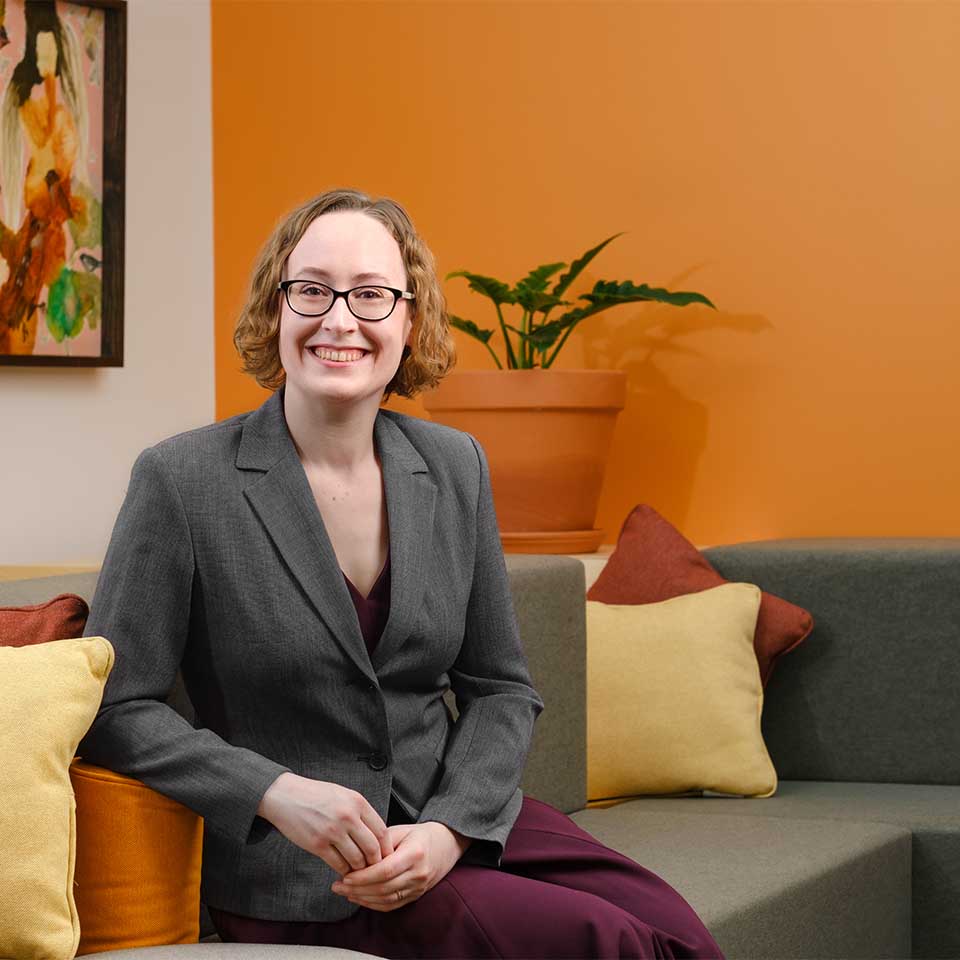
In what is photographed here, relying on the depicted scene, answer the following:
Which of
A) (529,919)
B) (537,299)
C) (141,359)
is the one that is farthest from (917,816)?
(141,359)

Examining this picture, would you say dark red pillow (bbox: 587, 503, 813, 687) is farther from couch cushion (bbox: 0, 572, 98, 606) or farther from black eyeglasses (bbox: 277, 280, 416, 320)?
black eyeglasses (bbox: 277, 280, 416, 320)

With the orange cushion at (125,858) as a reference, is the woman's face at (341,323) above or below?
above

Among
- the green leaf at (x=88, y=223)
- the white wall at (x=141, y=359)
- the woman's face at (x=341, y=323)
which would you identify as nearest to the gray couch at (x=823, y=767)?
the woman's face at (x=341, y=323)

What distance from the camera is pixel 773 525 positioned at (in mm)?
3693

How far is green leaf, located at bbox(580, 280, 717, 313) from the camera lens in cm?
343

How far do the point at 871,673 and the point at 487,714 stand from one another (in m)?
1.44

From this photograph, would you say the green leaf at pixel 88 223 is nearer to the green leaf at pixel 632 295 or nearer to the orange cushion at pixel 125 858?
the green leaf at pixel 632 295

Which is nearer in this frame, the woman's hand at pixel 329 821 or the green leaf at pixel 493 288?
the woman's hand at pixel 329 821

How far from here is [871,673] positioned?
10.00 ft

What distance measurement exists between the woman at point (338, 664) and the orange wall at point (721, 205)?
76.8 inches

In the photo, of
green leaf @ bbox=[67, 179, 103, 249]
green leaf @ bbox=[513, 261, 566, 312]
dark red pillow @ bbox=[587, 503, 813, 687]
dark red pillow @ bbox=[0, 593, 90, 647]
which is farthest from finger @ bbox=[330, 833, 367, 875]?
green leaf @ bbox=[67, 179, 103, 249]

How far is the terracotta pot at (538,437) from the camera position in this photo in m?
3.42

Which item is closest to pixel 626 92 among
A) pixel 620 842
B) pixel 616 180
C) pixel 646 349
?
pixel 616 180

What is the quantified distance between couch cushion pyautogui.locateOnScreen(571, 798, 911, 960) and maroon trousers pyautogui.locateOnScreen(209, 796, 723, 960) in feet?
1.09
